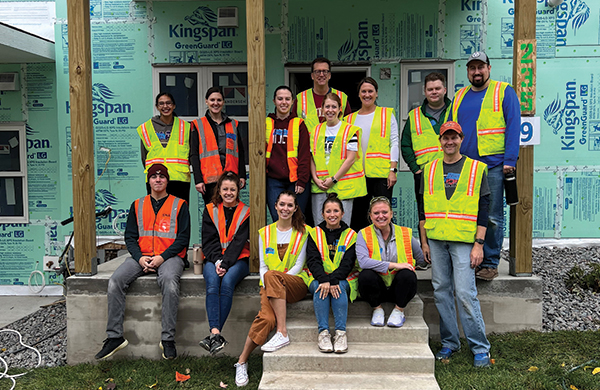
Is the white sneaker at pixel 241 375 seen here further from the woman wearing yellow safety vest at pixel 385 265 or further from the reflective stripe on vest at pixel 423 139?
the reflective stripe on vest at pixel 423 139

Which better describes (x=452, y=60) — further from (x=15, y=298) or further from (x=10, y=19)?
(x=15, y=298)

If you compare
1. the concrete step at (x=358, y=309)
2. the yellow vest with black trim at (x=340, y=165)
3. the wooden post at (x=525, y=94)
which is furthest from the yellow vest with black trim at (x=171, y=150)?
the wooden post at (x=525, y=94)

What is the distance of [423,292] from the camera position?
14.9 feet

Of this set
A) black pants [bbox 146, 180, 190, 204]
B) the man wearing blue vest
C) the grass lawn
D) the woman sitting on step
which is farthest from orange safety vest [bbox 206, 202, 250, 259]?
the man wearing blue vest

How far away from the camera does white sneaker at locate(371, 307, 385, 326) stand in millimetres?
3979

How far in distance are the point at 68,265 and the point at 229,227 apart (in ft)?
11.8

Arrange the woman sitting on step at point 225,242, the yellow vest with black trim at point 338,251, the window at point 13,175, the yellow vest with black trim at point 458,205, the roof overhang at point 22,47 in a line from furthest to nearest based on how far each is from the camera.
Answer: the window at point 13,175 → the roof overhang at point 22,47 → the woman sitting on step at point 225,242 → the yellow vest with black trim at point 338,251 → the yellow vest with black trim at point 458,205

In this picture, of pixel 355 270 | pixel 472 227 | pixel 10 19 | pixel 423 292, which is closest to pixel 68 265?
pixel 10 19

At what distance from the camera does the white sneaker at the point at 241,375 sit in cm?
381

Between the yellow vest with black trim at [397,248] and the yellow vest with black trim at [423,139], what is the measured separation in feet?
3.15

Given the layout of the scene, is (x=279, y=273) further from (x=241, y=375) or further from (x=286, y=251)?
(x=241, y=375)

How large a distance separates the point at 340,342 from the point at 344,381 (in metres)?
0.32

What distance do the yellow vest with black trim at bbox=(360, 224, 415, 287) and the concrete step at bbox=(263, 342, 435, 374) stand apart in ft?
2.02

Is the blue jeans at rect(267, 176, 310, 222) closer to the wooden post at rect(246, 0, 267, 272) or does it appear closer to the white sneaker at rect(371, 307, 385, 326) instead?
the wooden post at rect(246, 0, 267, 272)
